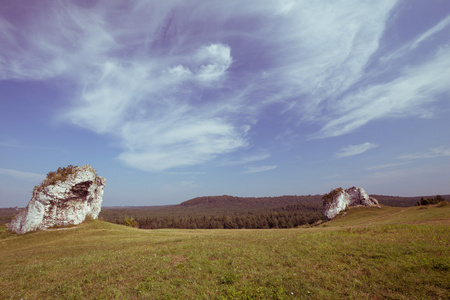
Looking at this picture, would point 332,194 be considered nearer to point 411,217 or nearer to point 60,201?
point 411,217

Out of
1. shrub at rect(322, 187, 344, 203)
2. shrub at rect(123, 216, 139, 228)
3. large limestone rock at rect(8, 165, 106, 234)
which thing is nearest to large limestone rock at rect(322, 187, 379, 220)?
shrub at rect(322, 187, 344, 203)

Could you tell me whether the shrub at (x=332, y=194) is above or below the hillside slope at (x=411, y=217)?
above

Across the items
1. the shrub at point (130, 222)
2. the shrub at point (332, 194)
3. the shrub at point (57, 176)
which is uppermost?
the shrub at point (57, 176)

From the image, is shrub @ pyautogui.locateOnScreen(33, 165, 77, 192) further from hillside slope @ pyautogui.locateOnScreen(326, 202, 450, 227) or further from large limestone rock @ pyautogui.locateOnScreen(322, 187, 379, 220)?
large limestone rock @ pyautogui.locateOnScreen(322, 187, 379, 220)

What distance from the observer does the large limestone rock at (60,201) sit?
36.0m

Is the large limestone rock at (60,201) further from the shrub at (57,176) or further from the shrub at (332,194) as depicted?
the shrub at (332,194)

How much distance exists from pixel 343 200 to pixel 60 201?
7412 cm

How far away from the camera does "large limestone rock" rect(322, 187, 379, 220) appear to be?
212ft

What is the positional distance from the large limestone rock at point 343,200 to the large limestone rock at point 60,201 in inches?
2557

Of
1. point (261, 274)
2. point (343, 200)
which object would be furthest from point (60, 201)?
point (343, 200)

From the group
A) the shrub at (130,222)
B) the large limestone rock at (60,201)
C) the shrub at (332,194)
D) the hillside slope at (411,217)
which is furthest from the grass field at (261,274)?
the shrub at (130,222)

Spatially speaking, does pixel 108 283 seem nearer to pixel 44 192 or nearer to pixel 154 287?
pixel 154 287

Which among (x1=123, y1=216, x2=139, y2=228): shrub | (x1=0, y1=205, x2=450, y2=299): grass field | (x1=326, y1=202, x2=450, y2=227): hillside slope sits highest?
(x1=0, y1=205, x2=450, y2=299): grass field

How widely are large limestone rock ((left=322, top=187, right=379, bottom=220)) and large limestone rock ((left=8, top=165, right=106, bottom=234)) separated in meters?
64.9
